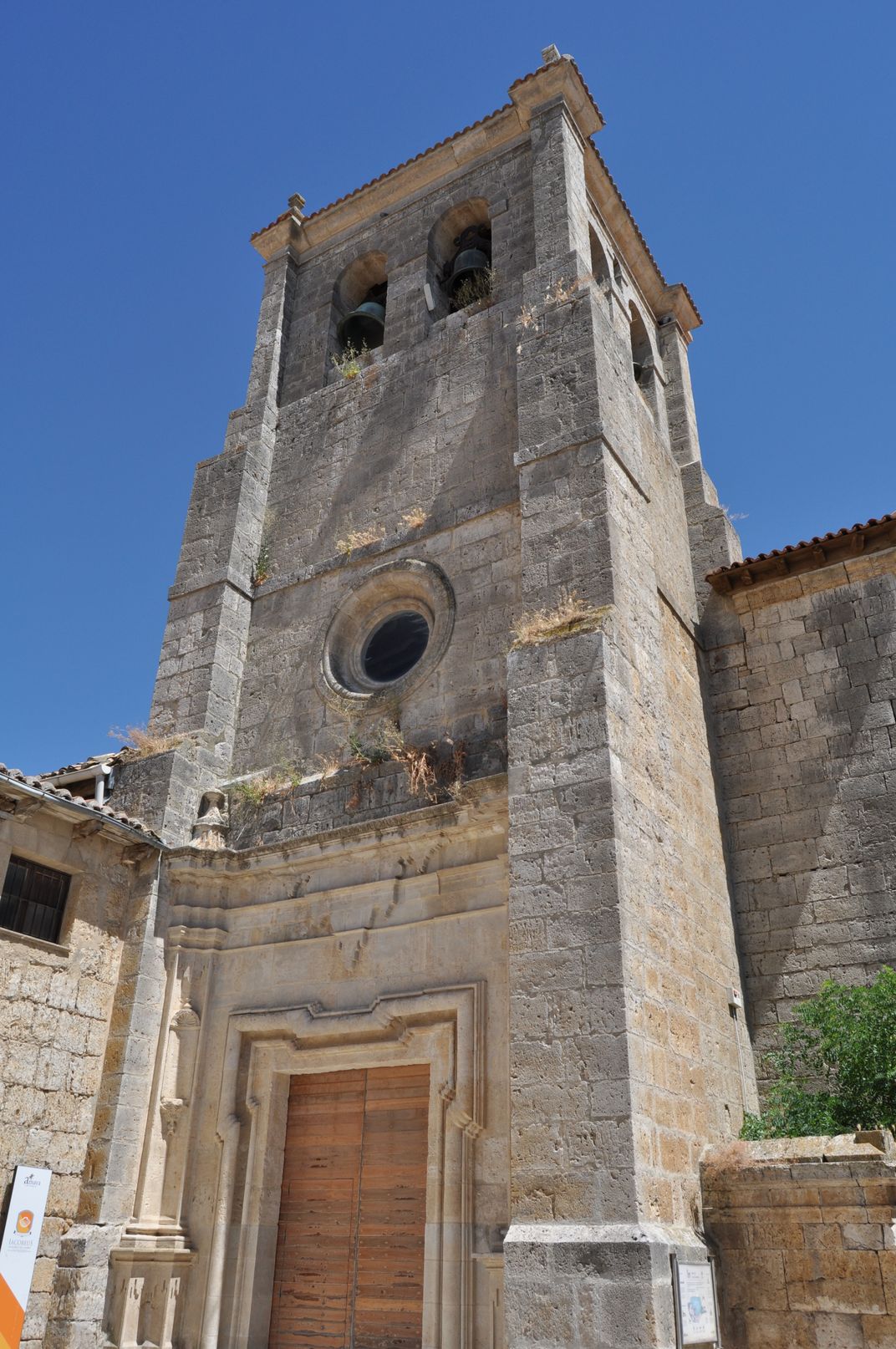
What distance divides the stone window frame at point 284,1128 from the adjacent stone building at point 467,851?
1.1 inches

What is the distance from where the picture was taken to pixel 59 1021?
28.0 feet

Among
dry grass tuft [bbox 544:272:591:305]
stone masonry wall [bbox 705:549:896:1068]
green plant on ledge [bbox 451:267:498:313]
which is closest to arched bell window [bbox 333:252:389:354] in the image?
green plant on ledge [bbox 451:267:498:313]

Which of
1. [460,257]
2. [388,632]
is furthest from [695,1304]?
[460,257]

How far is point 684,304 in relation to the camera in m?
15.0

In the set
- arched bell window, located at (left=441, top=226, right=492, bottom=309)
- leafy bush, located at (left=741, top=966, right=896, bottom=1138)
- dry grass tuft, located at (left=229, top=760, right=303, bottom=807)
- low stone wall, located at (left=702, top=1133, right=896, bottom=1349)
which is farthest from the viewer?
arched bell window, located at (left=441, top=226, right=492, bottom=309)

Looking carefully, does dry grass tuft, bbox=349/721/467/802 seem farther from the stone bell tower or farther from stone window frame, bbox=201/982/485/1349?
stone window frame, bbox=201/982/485/1349

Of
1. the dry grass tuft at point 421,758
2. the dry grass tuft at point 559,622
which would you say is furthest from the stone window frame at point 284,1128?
the dry grass tuft at point 559,622

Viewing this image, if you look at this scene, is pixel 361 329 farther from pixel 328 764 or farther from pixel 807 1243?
pixel 807 1243

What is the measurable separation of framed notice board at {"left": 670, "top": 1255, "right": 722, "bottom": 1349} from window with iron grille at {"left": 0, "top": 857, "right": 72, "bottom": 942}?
18.2ft

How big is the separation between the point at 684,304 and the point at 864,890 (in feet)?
30.6

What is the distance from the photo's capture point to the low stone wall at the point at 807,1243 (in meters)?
6.12

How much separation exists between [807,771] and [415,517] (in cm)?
445

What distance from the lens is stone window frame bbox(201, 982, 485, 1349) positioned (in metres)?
6.91

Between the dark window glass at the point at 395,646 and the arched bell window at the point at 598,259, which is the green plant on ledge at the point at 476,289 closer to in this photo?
the arched bell window at the point at 598,259
